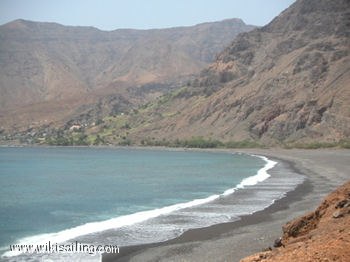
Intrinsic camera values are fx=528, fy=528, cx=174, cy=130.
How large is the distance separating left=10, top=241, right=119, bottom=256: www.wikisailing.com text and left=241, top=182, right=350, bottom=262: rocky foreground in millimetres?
9837

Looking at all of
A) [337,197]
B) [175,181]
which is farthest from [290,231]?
[175,181]

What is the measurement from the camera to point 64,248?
1033 inches

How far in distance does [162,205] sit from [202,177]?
31.2 meters

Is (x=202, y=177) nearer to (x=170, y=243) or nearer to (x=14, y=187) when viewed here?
(x=14, y=187)

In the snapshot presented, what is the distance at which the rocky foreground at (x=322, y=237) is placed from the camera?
43.2 feet

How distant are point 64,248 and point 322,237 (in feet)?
49.8

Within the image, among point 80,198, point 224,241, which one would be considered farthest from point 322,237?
point 80,198

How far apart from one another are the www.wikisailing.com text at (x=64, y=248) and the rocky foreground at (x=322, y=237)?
9.84 metres

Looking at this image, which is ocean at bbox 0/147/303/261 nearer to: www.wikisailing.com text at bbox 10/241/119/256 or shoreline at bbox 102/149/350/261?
www.wikisailing.com text at bbox 10/241/119/256

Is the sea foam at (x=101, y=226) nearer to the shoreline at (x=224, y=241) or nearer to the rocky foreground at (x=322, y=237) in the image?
the shoreline at (x=224, y=241)

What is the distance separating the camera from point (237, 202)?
43938 millimetres

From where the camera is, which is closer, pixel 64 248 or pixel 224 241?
pixel 64 248

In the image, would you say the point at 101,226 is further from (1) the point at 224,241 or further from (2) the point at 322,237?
(2) the point at 322,237

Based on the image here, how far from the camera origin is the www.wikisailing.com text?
25516mm
